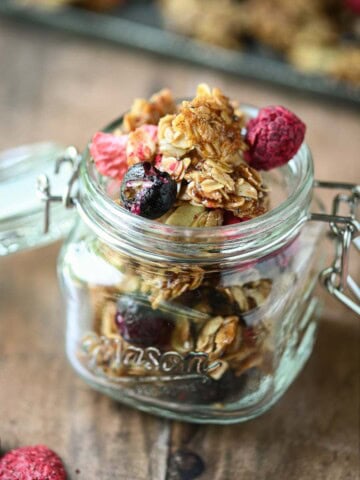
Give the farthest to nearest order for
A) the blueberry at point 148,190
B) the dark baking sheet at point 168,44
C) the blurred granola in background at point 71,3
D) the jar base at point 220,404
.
Answer: the blurred granola in background at point 71,3 → the dark baking sheet at point 168,44 → the jar base at point 220,404 → the blueberry at point 148,190

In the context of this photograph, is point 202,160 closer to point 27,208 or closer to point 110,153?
point 110,153

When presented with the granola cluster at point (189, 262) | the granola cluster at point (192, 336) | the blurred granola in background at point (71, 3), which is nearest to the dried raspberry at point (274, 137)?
the granola cluster at point (189, 262)

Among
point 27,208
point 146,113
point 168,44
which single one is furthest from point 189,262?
point 168,44

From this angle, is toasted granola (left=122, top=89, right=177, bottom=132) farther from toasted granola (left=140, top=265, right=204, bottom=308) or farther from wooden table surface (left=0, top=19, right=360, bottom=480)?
wooden table surface (left=0, top=19, right=360, bottom=480)

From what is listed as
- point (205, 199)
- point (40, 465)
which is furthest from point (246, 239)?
point (40, 465)

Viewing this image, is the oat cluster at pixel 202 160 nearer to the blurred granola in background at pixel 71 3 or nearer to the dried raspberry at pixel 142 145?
the dried raspberry at pixel 142 145

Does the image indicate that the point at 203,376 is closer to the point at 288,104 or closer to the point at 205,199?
the point at 205,199
